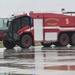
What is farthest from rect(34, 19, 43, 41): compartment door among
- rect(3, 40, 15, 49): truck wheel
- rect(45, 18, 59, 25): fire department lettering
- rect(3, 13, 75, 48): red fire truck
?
rect(3, 40, 15, 49): truck wheel

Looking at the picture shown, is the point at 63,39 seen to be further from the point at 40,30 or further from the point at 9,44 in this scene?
the point at 9,44

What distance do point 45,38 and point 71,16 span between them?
2.94 metres

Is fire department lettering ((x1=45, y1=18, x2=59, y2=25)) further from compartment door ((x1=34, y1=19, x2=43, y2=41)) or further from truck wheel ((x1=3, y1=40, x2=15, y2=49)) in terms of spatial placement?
truck wheel ((x1=3, y1=40, x2=15, y2=49))

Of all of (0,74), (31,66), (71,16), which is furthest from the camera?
(71,16)

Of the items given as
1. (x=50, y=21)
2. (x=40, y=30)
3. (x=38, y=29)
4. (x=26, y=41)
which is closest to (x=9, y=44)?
(x=26, y=41)

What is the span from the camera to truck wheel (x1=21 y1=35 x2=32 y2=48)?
30203 mm

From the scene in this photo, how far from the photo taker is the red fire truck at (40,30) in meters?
30.5

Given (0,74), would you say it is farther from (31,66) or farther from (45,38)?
(45,38)

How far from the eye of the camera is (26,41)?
1193 inches

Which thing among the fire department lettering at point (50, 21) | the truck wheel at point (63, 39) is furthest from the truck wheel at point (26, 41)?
the truck wheel at point (63, 39)

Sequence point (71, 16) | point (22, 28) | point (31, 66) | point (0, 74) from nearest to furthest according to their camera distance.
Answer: point (0, 74) < point (31, 66) < point (22, 28) < point (71, 16)

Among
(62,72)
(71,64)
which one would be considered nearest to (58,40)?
(71,64)

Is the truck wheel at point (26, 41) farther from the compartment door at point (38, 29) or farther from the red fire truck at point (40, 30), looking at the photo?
the compartment door at point (38, 29)

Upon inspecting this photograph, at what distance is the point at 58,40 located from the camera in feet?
106
